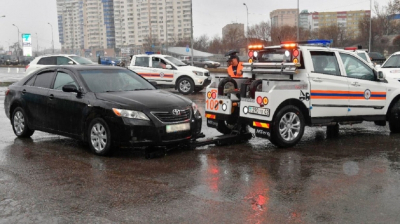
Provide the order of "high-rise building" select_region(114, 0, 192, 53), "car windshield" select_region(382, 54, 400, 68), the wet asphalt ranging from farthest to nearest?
1. "high-rise building" select_region(114, 0, 192, 53)
2. "car windshield" select_region(382, 54, 400, 68)
3. the wet asphalt

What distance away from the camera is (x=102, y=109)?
7281mm

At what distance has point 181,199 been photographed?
5133mm

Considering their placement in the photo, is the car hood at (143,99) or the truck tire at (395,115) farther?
the truck tire at (395,115)

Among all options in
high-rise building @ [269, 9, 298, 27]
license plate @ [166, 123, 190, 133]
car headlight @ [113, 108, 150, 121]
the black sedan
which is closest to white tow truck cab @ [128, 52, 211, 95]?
the black sedan

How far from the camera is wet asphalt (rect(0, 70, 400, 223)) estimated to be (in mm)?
4625

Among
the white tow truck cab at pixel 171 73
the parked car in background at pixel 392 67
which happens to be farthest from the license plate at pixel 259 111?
the white tow truck cab at pixel 171 73

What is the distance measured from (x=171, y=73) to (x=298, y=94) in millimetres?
12215

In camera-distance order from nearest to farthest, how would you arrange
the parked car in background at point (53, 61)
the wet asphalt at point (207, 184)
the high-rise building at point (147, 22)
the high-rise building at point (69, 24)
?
1. the wet asphalt at point (207, 184)
2. the parked car in background at point (53, 61)
3. the high-rise building at point (147, 22)
4. the high-rise building at point (69, 24)

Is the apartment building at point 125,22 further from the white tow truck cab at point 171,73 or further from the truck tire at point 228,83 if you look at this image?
the truck tire at point 228,83

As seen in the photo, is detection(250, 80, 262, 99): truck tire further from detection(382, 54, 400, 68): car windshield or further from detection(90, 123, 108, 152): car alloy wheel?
detection(382, 54, 400, 68): car windshield

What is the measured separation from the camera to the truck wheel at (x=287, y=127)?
7.81m

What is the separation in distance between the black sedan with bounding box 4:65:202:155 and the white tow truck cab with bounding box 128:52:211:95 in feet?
35.8

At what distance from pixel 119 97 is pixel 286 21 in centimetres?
8242

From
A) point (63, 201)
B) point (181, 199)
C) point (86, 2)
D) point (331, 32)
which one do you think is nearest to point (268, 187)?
point (181, 199)
